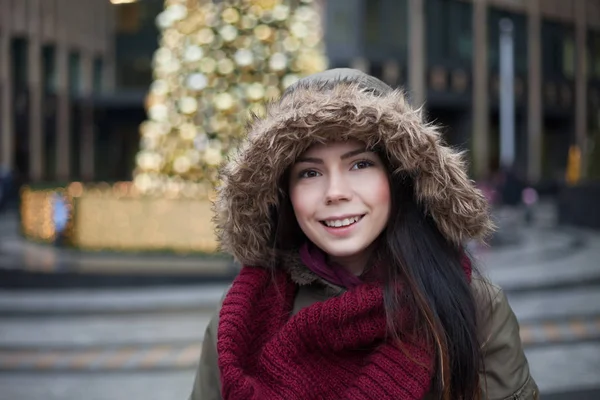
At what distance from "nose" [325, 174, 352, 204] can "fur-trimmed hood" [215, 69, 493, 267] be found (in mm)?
109

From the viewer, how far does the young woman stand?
6.28 ft

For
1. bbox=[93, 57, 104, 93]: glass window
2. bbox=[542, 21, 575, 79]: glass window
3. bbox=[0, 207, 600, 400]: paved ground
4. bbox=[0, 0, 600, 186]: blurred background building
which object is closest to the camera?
bbox=[0, 207, 600, 400]: paved ground

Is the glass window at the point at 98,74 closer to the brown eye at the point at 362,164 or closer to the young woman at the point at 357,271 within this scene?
the young woman at the point at 357,271

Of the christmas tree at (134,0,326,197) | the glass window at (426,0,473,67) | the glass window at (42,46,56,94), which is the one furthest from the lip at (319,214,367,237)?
the glass window at (42,46,56,94)

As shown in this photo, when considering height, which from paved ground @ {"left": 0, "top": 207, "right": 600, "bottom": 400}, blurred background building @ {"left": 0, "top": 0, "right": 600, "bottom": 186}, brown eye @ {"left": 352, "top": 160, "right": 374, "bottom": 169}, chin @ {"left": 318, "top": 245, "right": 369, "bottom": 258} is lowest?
paved ground @ {"left": 0, "top": 207, "right": 600, "bottom": 400}

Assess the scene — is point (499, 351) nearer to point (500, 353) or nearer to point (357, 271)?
point (500, 353)

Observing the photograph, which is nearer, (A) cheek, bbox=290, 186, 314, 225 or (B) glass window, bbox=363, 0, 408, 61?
(A) cheek, bbox=290, 186, 314, 225

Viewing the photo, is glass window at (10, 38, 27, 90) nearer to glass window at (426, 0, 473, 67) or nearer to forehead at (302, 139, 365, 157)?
glass window at (426, 0, 473, 67)

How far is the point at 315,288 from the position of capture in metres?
2.19

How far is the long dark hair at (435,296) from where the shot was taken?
189 cm

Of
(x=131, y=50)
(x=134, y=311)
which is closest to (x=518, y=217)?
(x=134, y=311)

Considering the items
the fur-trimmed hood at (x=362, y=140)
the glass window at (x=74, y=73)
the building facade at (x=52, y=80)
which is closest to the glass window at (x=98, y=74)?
the building facade at (x=52, y=80)

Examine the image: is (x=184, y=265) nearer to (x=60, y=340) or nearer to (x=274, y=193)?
(x=60, y=340)

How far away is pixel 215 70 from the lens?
33.9 feet
